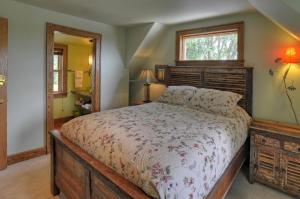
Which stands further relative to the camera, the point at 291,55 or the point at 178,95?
the point at 178,95

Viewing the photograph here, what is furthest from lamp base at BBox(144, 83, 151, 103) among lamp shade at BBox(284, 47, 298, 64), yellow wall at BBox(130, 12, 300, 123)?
lamp shade at BBox(284, 47, 298, 64)

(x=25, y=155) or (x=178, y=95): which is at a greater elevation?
(x=178, y=95)

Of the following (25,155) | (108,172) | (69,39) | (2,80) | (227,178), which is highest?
(69,39)

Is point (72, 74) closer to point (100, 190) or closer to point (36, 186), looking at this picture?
point (36, 186)

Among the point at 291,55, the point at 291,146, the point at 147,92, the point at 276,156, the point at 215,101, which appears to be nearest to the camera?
the point at 291,146

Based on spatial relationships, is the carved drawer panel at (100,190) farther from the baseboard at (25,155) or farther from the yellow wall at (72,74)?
the yellow wall at (72,74)

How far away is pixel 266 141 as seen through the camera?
7.81ft

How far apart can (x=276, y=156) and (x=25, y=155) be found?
134 inches

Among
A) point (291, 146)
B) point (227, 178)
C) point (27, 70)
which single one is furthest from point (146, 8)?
point (291, 146)

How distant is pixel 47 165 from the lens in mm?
2844

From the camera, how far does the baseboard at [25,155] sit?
282 centimetres

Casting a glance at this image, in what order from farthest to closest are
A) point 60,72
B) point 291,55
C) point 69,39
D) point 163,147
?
point 60,72 < point 69,39 < point 291,55 < point 163,147

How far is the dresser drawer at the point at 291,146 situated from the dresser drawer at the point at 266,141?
0.08m

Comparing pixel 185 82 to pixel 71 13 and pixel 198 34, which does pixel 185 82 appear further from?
pixel 71 13
